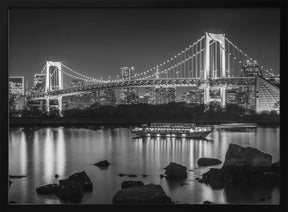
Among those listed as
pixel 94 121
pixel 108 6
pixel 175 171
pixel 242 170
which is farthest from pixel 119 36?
pixel 242 170

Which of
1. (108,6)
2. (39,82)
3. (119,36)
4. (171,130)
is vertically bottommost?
(171,130)

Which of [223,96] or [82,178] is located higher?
[223,96]

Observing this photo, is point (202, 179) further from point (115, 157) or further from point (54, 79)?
point (54, 79)

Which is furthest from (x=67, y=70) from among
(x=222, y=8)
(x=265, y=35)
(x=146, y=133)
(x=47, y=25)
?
(x=265, y=35)

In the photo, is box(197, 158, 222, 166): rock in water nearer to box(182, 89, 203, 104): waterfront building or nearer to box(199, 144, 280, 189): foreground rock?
box(199, 144, 280, 189): foreground rock

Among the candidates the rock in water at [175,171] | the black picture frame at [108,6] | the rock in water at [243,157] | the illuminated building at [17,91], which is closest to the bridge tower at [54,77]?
the illuminated building at [17,91]

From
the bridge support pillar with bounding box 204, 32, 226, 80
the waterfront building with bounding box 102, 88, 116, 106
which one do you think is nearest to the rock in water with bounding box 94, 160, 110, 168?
the waterfront building with bounding box 102, 88, 116, 106
